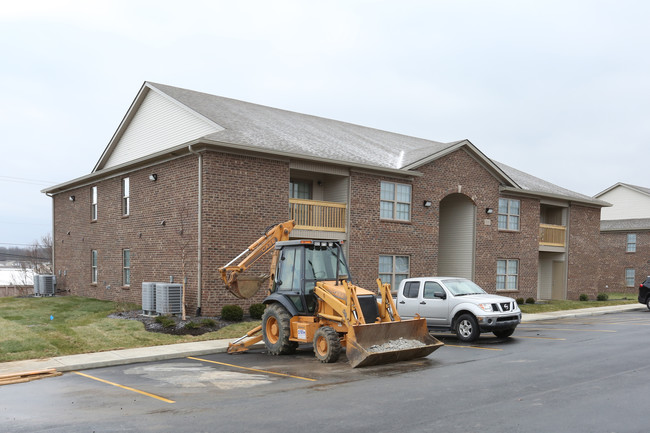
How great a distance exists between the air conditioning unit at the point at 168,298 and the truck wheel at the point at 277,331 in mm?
6322

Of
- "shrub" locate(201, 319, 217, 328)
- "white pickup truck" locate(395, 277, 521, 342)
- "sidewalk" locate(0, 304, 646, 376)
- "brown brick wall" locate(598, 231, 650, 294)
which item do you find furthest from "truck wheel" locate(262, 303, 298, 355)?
"brown brick wall" locate(598, 231, 650, 294)

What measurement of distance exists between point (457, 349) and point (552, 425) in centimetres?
701

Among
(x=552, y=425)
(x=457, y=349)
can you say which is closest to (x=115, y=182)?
(x=457, y=349)

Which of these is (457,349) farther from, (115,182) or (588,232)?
(588,232)

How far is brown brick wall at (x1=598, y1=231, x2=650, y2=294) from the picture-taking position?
144 feet

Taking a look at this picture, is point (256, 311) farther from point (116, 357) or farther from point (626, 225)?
point (626, 225)

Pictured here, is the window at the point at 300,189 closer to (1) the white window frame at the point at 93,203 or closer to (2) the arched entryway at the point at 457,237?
(2) the arched entryway at the point at 457,237

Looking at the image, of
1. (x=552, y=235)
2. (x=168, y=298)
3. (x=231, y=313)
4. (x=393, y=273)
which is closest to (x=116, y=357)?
(x=231, y=313)

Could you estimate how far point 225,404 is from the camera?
28.0ft

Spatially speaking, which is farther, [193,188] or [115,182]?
[115,182]

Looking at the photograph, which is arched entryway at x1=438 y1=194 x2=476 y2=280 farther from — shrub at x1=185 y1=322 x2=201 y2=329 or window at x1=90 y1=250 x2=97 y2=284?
window at x1=90 y1=250 x2=97 y2=284

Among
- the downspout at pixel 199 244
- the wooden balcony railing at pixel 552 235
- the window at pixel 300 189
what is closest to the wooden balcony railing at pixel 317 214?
the window at pixel 300 189

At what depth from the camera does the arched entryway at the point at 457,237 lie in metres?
27.8

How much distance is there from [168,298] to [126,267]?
21.3ft
